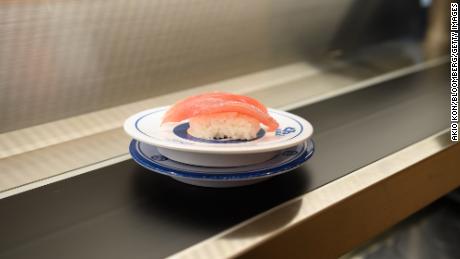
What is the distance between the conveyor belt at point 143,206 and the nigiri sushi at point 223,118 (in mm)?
81

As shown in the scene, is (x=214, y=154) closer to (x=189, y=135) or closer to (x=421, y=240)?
(x=189, y=135)

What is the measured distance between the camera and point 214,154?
2.25 ft

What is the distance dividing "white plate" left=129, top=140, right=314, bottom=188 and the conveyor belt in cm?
2

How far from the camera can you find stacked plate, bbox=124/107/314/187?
0.66m

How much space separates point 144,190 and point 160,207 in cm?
6

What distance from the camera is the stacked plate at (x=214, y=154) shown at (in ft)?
2.18

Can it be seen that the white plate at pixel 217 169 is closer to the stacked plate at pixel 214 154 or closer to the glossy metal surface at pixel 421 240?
the stacked plate at pixel 214 154

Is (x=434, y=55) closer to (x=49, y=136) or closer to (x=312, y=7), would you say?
(x=312, y=7)

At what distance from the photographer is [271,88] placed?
1271 millimetres

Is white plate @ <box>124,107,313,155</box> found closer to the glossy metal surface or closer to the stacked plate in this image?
the stacked plate

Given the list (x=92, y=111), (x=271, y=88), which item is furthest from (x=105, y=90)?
(x=271, y=88)

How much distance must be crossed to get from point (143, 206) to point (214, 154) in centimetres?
12

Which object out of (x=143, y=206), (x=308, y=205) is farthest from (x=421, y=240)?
(x=143, y=206)

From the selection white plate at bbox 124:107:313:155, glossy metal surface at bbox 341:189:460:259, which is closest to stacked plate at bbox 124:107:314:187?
white plate at bbox 124:107:313:155
